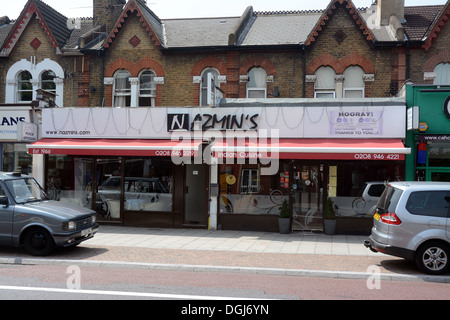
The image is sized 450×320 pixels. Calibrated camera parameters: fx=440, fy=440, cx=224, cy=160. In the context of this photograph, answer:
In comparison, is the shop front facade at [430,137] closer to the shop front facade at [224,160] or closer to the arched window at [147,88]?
the shop front facade at [224,160]

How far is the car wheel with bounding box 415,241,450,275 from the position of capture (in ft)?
27.4

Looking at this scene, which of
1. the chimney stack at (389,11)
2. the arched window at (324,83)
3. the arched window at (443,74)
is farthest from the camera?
the chimney stack at (389,11)

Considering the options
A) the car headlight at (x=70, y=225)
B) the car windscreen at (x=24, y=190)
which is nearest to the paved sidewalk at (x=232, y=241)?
the car headlight at (x=70, y=225)

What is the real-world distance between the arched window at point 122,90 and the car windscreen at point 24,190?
8.48 meters

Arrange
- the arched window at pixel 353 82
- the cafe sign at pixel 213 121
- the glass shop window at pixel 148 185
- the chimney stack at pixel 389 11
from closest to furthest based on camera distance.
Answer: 1. the cafe sign at pixel 213 121
2. the glass shop window at pixel 148 185
3. the arched window at pixel 353 82
4. the chimney stack at pixel 389 11

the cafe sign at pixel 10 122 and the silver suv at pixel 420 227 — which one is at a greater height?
the cafe sign at pixel 10 122

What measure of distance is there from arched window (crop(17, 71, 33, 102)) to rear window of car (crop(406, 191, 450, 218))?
1712 cm

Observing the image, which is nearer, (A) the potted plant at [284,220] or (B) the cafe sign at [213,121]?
(A) the potted plant at [284,220]

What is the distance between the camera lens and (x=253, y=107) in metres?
14.6

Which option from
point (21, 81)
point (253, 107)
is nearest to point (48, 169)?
point (21, 81)

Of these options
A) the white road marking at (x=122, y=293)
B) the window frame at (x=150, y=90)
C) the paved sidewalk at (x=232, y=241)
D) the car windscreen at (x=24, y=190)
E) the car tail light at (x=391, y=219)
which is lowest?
the paved sidewalk at (x=232, y=241)

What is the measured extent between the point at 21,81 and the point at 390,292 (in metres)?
18.4

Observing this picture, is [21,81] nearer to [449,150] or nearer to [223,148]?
[223,148]

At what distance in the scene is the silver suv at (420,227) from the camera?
838cm
